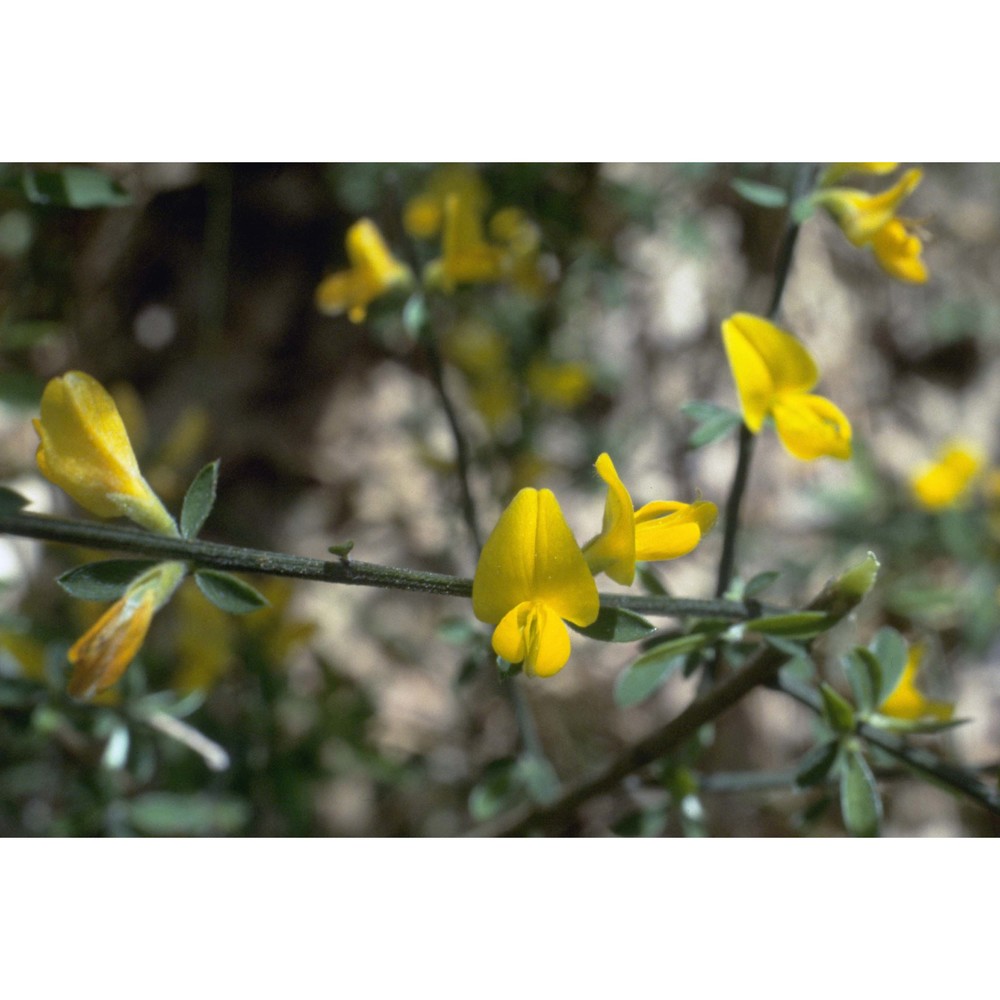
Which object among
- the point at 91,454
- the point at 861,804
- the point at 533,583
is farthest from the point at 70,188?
the point at 861,804

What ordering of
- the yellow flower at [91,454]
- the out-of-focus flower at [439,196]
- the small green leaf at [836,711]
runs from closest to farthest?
1. the yellow flower at [91,454]
2. the small green leaf at [836,711]
3. the out-of-focus flower at [439,196]

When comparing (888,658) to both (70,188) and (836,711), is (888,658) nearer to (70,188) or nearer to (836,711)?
(836,711)

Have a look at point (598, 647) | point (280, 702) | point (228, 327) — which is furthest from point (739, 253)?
point (280, 702)

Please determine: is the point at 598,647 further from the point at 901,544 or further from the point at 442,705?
the point at 901,544

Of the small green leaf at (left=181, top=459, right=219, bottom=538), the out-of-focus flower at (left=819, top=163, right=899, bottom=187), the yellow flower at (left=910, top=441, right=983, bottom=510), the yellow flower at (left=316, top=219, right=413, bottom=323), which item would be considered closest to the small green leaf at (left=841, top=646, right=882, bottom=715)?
the out-of-focus flower at (left=819, top=163, right=899, bottom=187)

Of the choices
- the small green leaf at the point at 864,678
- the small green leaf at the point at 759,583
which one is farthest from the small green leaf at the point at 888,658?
the small green leaf at the point at 759,583

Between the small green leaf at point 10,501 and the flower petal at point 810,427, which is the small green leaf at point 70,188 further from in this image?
the flower petal at point 810,427
